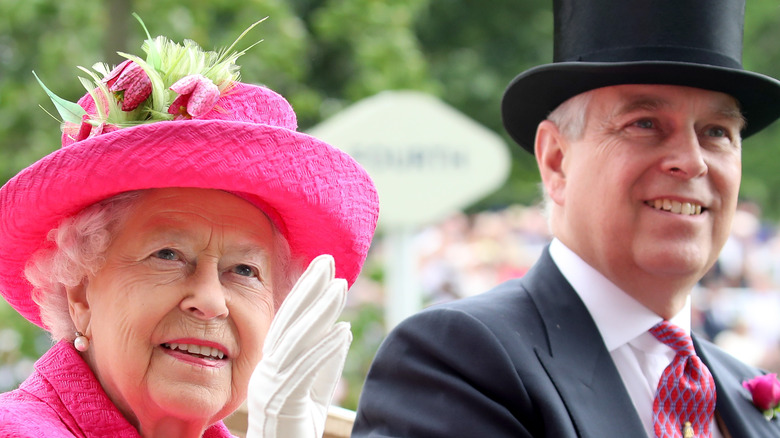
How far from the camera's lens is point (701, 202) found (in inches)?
108

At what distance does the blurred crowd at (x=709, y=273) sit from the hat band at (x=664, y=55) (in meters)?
5.79

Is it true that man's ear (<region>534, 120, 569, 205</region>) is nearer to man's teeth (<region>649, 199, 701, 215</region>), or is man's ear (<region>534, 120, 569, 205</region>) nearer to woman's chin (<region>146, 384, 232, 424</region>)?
→ man's teeth (<region>649, 199, 701, 215</region>)

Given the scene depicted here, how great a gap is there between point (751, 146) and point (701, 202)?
15866 millimetres

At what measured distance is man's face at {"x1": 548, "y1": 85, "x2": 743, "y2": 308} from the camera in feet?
8.92

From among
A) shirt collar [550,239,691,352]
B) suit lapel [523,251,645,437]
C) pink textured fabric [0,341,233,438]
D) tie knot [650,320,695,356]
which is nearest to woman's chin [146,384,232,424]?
pink textured fabric [0,341,233,438]

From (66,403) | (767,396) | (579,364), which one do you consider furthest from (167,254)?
(767,396)

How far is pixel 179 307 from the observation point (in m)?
2.10

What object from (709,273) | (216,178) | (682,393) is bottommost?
(709,273)

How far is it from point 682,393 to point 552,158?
2.40 ft

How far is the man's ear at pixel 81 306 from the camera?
86.9 inches

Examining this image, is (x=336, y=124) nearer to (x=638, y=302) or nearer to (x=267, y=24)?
(x=267, y=24)

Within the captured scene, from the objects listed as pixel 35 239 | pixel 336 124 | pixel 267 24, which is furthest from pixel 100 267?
pixel 267 24

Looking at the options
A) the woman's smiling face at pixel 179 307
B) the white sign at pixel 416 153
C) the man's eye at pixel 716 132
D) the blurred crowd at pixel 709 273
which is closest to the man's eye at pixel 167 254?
the woman's smiling face at pixel 179 307

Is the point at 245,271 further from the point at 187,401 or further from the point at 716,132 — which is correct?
the point at 716,132
